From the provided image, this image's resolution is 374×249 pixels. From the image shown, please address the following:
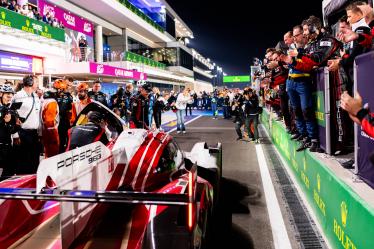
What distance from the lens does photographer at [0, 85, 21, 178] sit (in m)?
6.30

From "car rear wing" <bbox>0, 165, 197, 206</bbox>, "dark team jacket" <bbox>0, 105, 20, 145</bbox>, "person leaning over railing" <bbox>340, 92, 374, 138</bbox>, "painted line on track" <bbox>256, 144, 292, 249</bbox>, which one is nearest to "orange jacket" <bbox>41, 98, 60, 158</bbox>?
"dark team jacket" <bbox>0, 105, 20, 145</bbox>

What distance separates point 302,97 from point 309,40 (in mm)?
888

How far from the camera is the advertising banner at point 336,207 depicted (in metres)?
2.61

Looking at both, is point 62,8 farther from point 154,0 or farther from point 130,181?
point 154,0

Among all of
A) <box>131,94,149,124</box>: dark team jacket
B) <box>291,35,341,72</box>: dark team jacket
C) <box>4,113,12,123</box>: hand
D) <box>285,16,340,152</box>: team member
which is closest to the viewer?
<box>291,35,341,72</box>: dark team jacket

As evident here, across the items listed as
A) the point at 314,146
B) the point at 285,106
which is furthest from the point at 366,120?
the point at 285,106

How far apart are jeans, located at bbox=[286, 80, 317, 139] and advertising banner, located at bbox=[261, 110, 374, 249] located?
38 cm

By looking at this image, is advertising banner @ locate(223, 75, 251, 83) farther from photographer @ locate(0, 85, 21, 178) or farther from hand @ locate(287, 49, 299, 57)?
hand @ locate(287, 49, 299, 57)

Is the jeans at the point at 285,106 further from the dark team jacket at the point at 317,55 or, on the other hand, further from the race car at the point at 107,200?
the race car at the point at 107,200

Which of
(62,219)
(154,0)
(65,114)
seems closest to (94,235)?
(62,219)

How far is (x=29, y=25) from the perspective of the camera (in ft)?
56.3

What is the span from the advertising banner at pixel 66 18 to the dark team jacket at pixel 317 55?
19798mm

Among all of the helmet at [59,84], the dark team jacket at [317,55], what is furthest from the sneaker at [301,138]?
the helmet at [59,84]

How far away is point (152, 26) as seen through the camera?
1842 inches
